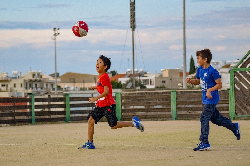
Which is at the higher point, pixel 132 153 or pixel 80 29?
pixel 80 29

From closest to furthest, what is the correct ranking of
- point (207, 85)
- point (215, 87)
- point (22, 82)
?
1. point (215, 87)
2. point (207, 85)
3. point (22, 82)

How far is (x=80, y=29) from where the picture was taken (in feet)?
58.6

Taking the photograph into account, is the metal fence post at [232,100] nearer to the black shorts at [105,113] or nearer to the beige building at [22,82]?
the black shorts at [105,113]

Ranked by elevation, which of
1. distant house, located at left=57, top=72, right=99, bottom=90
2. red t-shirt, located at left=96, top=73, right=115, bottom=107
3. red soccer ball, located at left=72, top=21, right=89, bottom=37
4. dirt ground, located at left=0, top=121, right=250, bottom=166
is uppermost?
distant house, located at left=57, top=72, right=99, bottom=90

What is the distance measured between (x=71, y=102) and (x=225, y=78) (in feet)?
202

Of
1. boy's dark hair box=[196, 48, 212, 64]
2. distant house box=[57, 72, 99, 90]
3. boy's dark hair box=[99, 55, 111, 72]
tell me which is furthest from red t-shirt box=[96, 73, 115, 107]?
distant house box=[57, 72, 99, 90]

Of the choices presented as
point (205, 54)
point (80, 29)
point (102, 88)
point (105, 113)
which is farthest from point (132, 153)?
point (80, 29)

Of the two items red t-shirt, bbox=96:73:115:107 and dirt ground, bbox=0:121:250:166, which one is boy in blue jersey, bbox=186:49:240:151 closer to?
dirt ground, bbox=0:121:250:166

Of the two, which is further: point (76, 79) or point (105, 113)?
point (76, 79)

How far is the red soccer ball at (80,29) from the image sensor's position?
58.5 ft

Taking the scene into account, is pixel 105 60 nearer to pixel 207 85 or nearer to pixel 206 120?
pixel 207 85

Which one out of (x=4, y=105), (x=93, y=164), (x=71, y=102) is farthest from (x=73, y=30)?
(x=93, y=164)

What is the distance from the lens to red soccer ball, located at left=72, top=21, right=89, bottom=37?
17.8 m

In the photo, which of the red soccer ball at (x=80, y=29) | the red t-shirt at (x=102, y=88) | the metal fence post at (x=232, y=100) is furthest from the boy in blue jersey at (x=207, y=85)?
the metal fence post at (x=232, y=100)
